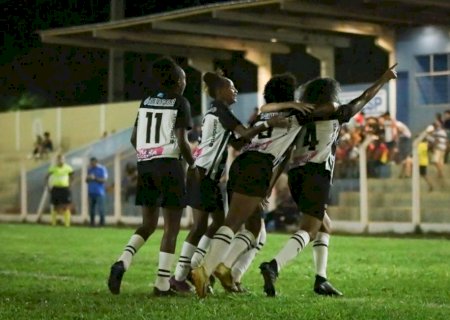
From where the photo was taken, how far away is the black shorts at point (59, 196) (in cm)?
3081

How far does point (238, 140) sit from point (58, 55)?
4573cm

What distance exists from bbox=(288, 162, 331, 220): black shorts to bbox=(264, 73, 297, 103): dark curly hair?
2.11 ft

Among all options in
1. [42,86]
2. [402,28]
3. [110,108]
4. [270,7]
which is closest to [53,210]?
[110,108]

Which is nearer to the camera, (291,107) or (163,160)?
(291,107)

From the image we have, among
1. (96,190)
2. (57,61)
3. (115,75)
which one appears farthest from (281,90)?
(57,61)

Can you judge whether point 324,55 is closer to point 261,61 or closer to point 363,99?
point 261,61

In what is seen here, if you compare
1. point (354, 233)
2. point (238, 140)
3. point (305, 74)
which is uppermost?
point (305, 74)

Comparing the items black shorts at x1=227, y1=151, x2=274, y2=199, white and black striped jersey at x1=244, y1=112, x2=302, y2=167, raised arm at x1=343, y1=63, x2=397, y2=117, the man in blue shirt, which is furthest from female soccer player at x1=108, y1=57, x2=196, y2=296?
the man in blue shirt

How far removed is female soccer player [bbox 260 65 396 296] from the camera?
1033 cm

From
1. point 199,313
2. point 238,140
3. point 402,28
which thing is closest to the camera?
point 199,313

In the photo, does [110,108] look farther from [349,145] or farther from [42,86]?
[42,86]

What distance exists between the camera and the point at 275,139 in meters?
10.3

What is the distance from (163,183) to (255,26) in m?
20.6

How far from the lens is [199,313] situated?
8914 mm
